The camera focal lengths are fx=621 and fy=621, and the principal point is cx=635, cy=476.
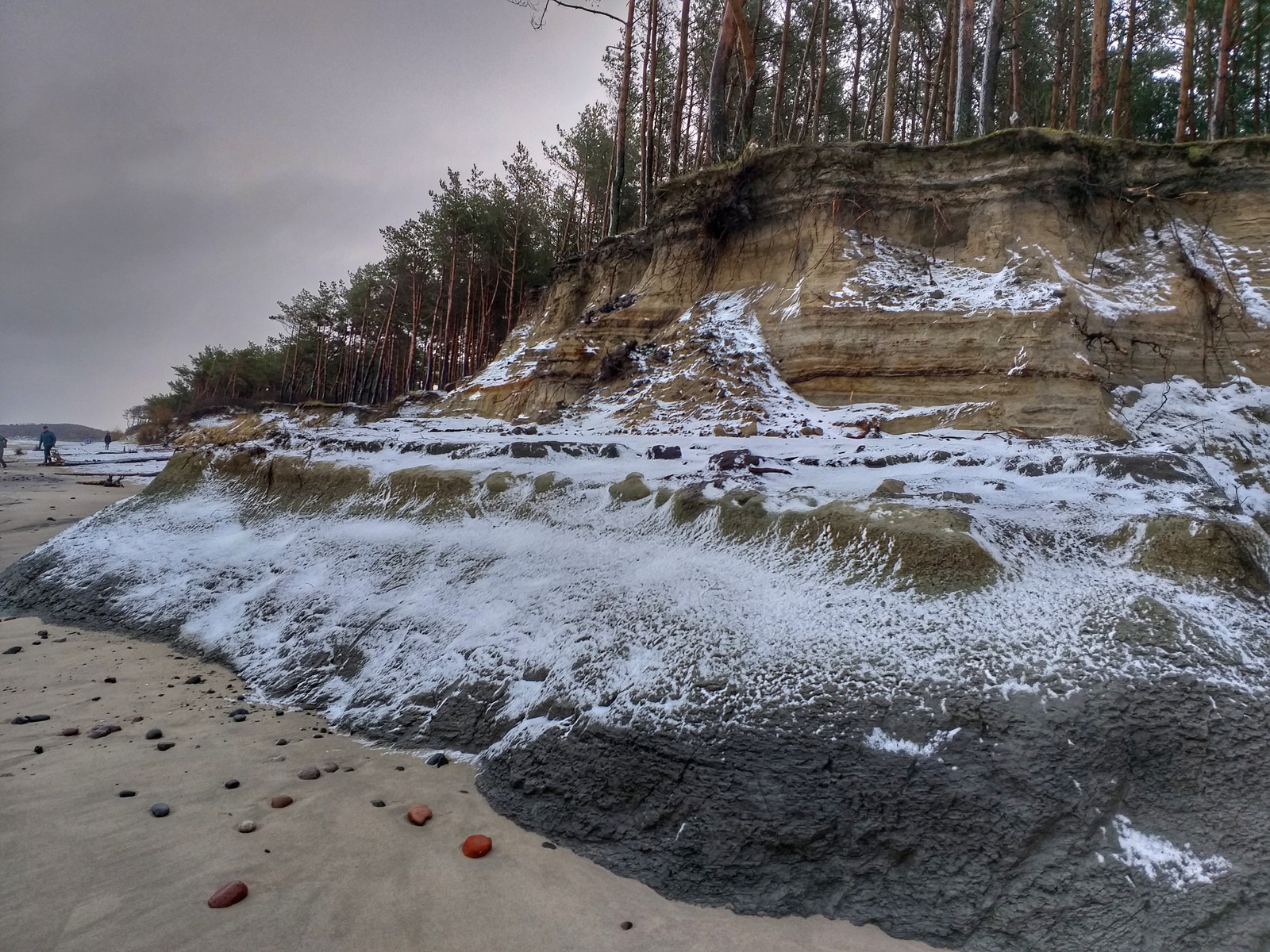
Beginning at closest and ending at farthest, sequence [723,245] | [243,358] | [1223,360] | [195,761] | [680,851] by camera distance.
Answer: [680,851], [195,761], [1223,360], [723,245], [243,358]

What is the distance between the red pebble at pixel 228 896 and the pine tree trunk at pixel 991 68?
12.0 metres

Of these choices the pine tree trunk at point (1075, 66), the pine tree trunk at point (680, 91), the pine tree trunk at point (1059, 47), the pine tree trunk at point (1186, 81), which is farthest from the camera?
the pine tree trunk at point (1059, 47)

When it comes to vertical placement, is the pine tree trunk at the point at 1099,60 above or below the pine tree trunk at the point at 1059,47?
below

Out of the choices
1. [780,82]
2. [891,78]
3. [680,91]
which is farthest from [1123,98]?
[680,91]

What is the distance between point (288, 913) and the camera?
1.96 meters

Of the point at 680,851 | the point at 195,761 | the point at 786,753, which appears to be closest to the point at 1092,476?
the point at 786,753

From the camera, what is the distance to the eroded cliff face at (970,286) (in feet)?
24.0

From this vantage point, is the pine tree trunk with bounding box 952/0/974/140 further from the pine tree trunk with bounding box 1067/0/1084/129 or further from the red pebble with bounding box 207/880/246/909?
the red pebble with bounding box 207/880/246/909

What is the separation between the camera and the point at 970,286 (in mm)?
8133

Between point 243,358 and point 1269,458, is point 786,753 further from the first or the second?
point 243,358

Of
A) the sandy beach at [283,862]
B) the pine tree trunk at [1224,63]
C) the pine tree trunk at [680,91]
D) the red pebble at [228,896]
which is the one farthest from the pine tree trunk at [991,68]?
the red pebble at [228,896]

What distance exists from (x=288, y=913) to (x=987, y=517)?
3.37 meters

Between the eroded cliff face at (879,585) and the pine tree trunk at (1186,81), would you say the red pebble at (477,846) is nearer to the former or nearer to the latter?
the eroded cliff face at (879,585)

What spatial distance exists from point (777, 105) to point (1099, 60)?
20.6 ft
